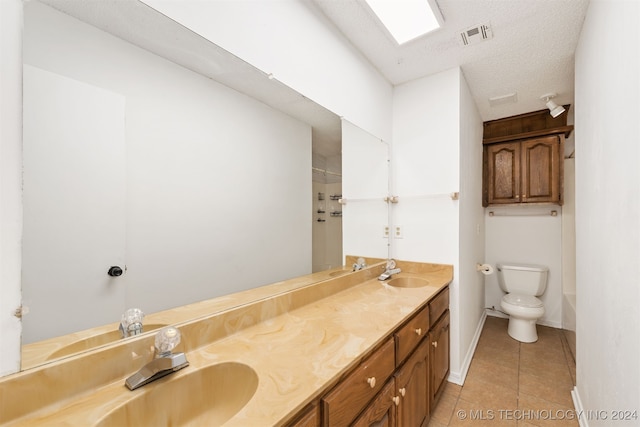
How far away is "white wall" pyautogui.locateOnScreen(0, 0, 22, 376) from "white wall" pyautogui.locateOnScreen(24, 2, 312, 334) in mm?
37

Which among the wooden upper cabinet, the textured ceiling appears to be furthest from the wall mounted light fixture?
the wooden upper cabinet

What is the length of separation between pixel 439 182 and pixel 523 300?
1.71 metres

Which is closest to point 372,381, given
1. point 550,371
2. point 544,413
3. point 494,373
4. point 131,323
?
point 131,323

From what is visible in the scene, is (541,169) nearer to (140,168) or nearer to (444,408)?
(444,408)

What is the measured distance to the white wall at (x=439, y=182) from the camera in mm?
2051

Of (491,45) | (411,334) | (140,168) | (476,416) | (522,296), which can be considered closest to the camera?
(140,168)

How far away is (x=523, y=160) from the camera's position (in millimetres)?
2988

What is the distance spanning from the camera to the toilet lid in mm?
2627

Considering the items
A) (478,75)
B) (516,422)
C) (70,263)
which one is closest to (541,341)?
(516,422)

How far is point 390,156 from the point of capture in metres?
2.34

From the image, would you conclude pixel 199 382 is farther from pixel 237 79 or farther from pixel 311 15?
pixel 311 15

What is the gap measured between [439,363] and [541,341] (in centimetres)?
176

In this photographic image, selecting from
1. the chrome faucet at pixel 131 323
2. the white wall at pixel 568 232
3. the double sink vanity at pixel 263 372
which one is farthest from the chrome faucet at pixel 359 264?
the white wall at pixel 568 232

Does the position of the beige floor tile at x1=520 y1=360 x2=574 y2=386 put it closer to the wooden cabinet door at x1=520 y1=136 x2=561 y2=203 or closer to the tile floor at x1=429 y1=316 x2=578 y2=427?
the tile floor at x1=429 y1=316 x2=578 y2=427
